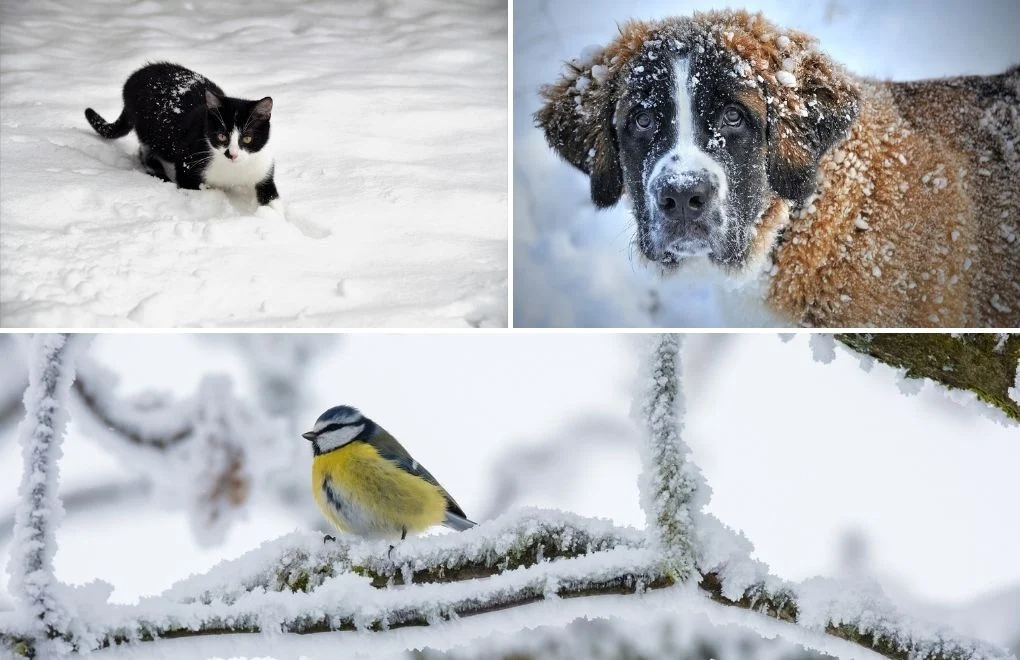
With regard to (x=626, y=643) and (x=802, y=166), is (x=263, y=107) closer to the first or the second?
(x=802, y=166)

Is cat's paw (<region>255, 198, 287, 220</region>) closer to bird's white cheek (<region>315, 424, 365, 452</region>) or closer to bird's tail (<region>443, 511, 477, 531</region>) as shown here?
bird's white cheek (<region>315, 424, 365, 452</region>)

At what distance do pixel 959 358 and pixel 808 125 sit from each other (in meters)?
0.60

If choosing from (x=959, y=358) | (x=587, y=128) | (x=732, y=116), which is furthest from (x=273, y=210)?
(x=959, y=358)

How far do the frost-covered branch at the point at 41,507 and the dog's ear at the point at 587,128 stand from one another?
3.42ft

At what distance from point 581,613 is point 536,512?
0.16m

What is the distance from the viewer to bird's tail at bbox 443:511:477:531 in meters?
1.94

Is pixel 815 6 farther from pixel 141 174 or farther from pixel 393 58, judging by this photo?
pixel 141 174

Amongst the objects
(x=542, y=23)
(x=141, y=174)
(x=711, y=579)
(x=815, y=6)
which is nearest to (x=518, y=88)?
(x=542, y=23)

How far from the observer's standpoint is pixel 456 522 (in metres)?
1.95

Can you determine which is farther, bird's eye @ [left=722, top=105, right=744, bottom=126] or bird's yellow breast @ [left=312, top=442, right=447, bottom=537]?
bird's eye @ [left=722, top=105, right=744, bottom=126]

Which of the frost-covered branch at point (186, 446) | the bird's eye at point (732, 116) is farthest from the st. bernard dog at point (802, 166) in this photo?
the frost-covered branch at point (186, 446)

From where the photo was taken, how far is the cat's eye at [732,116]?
6.68 feet

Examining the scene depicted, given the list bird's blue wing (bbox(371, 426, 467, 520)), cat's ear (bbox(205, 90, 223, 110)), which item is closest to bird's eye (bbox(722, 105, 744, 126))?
bird's blue wing (bbox(371, 426, 467, 520))

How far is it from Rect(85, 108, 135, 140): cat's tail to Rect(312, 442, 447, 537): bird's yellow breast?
0.92 metres
